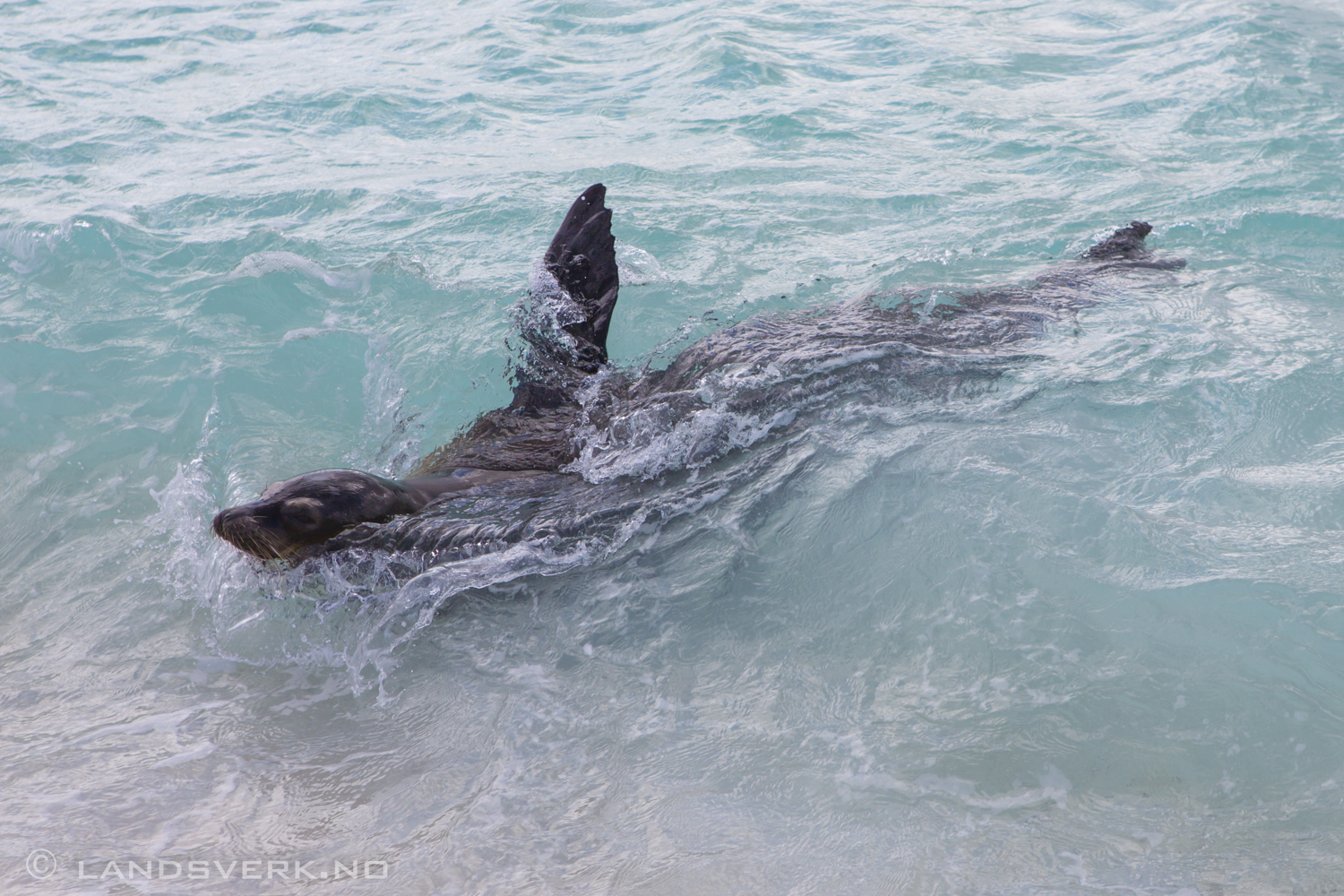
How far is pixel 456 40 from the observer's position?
13.6 m

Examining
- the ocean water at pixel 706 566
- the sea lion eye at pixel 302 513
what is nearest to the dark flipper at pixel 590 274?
the ocean water at pixel 706 566

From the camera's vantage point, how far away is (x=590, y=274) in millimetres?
5125

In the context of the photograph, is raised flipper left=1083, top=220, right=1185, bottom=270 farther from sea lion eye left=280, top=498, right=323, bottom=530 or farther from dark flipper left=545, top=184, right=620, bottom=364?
sea lion eye left=280, top=498, right=323, bottom=530

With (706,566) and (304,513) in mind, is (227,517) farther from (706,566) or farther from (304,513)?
(706,566)

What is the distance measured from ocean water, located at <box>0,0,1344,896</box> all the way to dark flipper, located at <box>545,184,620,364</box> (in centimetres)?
42

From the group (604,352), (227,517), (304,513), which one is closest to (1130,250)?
(604,352)

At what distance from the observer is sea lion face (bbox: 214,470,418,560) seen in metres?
3.31

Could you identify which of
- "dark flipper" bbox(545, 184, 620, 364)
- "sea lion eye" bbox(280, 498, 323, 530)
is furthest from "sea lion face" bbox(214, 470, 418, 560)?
"dark flipper" bbox(545, 184, 620, 364)

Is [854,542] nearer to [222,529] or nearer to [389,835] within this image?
[389,835]

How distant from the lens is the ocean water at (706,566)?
9.29ft

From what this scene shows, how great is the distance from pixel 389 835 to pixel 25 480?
345cm

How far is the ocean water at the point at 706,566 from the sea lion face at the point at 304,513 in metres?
0.22

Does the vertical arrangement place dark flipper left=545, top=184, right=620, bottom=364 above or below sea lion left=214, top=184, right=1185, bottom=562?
above

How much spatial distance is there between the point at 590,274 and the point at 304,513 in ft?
7.50
